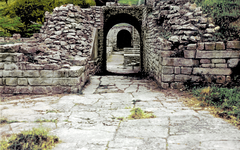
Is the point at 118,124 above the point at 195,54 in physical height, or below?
below

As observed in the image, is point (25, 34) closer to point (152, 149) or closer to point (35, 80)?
point (35, 80)

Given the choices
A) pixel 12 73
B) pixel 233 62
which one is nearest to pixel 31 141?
pixel 12 73

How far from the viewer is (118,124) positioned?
2855 millimetres

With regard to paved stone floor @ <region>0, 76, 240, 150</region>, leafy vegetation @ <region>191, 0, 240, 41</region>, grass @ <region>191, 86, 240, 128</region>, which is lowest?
paved stone floor @ <region>0, 76, 240, 150</region>

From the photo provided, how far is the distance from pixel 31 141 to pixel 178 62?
3.88 meters

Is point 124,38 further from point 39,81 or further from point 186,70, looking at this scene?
point 39,81

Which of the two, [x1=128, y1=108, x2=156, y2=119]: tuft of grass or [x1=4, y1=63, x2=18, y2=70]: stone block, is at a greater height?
[x1=4, y1=63, x2=18, y2=70]: stone block

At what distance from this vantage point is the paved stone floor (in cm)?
223

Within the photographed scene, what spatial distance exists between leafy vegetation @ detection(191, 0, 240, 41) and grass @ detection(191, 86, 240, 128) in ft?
4.60

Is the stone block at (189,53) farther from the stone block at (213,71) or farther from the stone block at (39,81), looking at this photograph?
the stone block at (39,81)

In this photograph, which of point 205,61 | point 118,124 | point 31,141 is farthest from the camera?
point 205,61

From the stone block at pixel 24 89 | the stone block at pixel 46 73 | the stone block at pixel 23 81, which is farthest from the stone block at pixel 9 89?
the stone block at pixel 46 73

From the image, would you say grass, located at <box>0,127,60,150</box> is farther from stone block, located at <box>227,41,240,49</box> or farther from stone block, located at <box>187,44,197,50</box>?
stone block, located at <box>227,41,240,49</box>

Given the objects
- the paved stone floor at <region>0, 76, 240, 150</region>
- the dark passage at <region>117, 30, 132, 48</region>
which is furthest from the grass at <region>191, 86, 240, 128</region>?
the dark passage at <region>117, 30, 132, 48</region>
